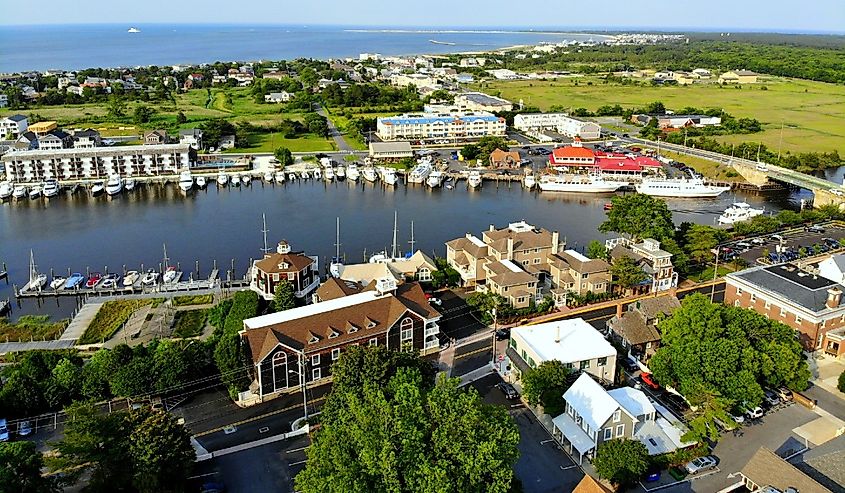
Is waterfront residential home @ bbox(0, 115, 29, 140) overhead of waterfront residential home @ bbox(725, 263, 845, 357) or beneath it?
overhead

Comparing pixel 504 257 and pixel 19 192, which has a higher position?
pixel 504 257

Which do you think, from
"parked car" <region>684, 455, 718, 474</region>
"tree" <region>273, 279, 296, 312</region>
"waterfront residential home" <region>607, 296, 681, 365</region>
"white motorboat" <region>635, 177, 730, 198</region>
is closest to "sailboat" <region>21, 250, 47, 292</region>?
"tree" <region>273, 279, 296, 312</region>

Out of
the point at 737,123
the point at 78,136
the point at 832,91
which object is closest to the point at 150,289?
the point at 78,136

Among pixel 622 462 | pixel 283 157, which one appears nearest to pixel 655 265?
pixel 622 462

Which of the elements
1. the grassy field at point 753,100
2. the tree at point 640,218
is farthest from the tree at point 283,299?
the grassy field at point 753,100

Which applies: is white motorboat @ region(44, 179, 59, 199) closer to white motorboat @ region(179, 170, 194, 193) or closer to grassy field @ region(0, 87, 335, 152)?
white motorboat @ region(179, 170, 194, 193)

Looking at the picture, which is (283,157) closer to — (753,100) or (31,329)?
(31,329)
